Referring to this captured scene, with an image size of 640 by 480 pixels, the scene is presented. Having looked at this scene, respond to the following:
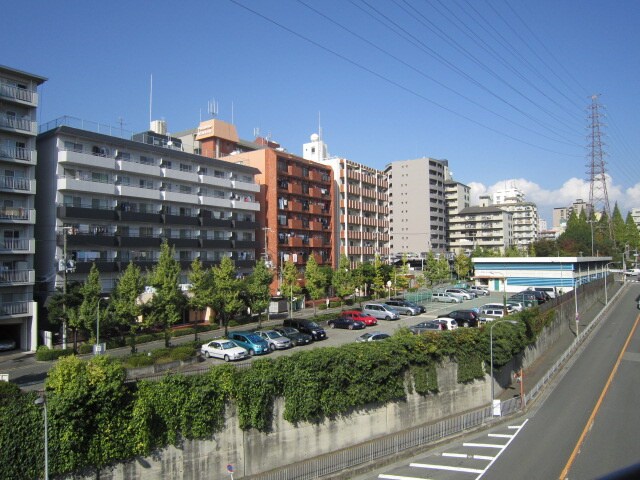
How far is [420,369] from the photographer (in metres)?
30.8

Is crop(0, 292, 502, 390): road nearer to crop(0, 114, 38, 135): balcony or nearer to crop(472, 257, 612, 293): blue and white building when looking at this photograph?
crop(0, 114, 38, 135): balcony

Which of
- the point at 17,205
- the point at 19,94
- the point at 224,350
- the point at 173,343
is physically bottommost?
the point at 173,343

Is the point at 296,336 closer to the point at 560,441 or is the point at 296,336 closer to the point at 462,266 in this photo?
the point at 560,441

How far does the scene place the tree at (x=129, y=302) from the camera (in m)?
38.2

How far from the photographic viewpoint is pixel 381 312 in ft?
184

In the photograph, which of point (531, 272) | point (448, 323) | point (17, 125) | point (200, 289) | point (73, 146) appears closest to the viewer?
point (17, 125)

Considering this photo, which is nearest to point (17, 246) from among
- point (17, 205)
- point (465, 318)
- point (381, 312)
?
point (17, 205)

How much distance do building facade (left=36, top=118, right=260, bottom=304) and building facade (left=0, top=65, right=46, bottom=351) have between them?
3198mm

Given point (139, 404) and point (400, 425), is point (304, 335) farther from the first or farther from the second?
point (139, 404)

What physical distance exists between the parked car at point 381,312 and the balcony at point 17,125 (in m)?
38.2

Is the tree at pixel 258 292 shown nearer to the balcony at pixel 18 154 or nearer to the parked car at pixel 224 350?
the parked car at pixel 224 350

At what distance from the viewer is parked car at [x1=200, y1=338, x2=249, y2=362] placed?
1452 inches

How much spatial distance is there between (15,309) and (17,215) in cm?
813

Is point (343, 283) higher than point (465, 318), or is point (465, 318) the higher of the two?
point (343, 283)
